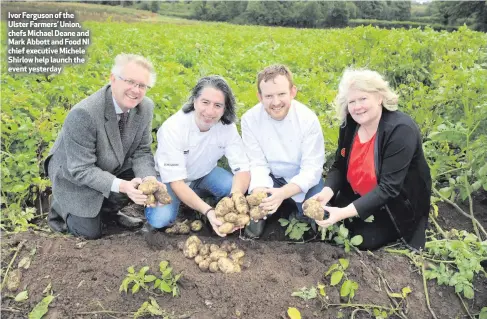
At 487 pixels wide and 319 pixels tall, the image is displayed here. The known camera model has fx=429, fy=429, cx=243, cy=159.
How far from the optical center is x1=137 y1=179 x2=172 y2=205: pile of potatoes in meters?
3.05

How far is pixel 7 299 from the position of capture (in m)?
2.72

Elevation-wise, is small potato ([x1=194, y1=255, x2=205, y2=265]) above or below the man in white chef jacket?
below

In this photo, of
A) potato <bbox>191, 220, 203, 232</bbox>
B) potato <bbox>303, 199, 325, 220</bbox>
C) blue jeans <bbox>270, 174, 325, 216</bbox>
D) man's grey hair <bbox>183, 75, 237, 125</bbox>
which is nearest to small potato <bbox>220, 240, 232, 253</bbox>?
potato <bbox>191, 220, 203, 232</bbox>

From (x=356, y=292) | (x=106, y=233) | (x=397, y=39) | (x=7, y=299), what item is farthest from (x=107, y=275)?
(x=397, y=39)

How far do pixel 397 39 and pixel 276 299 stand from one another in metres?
5.73

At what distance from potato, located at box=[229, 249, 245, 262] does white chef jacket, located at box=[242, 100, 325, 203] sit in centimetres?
58

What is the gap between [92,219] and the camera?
343cm

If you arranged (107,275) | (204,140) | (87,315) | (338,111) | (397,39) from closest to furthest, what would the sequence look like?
(87,315)
(107,275)
(338,111)
(204,140)
(397,39)

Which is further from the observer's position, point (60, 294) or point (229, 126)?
point (229, 126)

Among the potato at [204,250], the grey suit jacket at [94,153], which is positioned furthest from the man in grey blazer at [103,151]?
the potato at [204,250]

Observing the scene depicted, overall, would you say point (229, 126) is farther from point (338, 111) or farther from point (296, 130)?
point (338, 111)

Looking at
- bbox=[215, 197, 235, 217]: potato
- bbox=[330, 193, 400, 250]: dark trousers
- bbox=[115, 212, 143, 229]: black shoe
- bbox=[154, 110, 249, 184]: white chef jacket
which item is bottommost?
bbox=[115, 212, 143, 229]: black shoe

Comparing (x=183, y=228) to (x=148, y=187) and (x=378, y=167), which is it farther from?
(x=378, y=167)

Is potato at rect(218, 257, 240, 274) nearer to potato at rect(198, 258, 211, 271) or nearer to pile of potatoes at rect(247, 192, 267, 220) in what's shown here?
potato at rect(198, 258, 211, 271)
